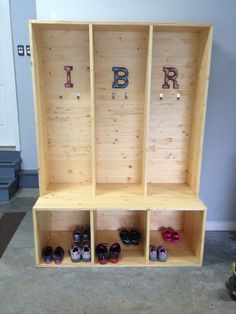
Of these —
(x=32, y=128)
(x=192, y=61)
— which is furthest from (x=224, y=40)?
(x=32, y=128)

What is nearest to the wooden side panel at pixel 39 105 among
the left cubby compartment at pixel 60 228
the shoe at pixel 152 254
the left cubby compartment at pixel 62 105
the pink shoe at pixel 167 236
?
the left cubby compartment at pixel 62 105

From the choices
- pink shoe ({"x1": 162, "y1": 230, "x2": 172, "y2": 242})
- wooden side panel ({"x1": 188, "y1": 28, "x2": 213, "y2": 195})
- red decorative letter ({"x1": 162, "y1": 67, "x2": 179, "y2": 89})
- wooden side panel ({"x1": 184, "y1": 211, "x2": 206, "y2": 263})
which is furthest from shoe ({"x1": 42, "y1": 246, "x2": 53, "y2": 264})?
red decorative letter ({"x1": 162, "y1": 67, "x2": 179, "y2": 89})

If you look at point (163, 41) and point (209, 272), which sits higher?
point (163, 41)

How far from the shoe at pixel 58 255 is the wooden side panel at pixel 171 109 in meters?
0.94

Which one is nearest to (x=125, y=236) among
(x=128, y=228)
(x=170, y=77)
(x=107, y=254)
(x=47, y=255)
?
(x=128, y=228)

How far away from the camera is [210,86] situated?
2.42 meters

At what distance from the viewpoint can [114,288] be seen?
194cm

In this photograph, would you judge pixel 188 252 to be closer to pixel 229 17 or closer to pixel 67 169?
pixel 67 169

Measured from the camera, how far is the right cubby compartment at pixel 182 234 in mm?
2180

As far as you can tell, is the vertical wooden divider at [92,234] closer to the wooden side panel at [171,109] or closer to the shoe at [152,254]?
the shoe at [152,254]

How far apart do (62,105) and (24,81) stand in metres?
1.53

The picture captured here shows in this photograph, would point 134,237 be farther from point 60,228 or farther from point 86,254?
point 60,228

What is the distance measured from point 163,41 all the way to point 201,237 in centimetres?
152

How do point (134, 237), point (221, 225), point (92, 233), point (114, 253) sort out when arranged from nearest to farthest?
point (92, 233) < point (114, 253) < point (134, 237) < point (221, 225)
